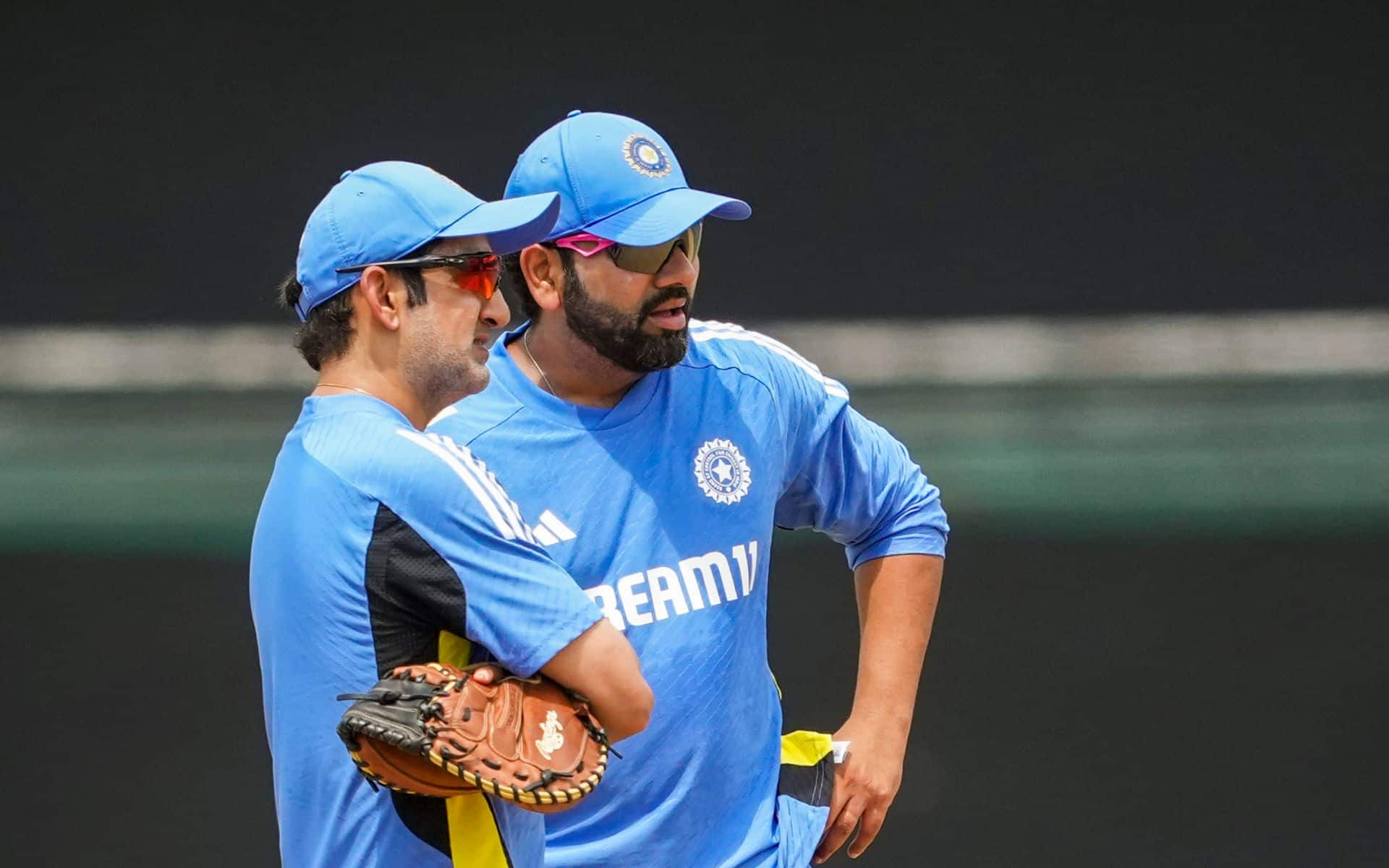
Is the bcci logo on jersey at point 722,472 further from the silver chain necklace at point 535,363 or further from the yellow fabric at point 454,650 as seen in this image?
the yellow fabric at point 454,650

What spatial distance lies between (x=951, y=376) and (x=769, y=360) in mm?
1544

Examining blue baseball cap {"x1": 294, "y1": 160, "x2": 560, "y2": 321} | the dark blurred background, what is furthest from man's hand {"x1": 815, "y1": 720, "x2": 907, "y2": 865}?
the dark blurred background

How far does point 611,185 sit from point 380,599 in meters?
0.65

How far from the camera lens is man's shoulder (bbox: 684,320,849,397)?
1986 millimetres

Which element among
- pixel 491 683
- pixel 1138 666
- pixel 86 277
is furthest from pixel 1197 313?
pixel 491 683

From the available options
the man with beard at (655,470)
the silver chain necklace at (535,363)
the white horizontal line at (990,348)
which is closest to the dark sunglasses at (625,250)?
the man with beard at (655,470)

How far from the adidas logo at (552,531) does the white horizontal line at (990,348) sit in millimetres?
1689

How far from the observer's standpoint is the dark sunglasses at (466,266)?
148 centimetres

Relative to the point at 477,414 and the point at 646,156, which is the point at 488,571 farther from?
the point at 646,156

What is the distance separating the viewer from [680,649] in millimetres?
1840

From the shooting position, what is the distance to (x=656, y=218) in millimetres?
1853

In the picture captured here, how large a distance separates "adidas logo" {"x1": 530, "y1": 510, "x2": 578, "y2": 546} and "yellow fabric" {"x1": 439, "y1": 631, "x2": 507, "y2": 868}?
0.39 m

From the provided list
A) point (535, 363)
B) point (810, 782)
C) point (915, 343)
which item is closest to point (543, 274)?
point (535, 363)

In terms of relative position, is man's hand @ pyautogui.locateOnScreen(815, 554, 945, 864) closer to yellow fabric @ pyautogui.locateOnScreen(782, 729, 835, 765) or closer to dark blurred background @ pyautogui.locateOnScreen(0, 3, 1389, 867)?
yellow fabric @ pyautogui.locateOnScreen(782, 729, 835, 765)
